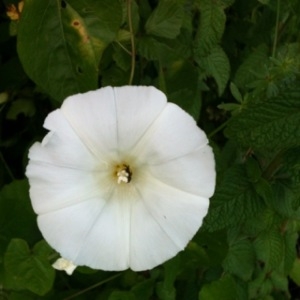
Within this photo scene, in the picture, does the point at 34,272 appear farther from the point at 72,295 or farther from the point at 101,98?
the point at 101,98

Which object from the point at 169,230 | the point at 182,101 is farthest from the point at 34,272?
the point at 182,101

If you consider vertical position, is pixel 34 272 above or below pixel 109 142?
below

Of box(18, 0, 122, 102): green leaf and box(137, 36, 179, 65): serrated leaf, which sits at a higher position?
box(18, 0, 122, 102): green leaf

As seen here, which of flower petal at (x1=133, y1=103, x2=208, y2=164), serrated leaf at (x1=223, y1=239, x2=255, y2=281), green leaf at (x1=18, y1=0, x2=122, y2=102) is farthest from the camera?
serrated leaf at (x1=223, y1=239, x2=255, y2=281)

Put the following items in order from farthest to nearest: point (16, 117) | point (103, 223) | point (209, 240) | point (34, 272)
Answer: point (16, 117) < point (209, 240) < point (34, 272) < point (103, 223)

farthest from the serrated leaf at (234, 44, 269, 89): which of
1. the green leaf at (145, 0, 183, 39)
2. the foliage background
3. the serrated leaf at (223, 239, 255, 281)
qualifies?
the serrated leaf at (223, 239, 255, 281)

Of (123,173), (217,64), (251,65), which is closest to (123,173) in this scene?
(123,173)

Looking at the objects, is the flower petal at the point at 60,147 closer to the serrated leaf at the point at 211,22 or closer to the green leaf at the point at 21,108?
the serrated leaf at the point at 211,22

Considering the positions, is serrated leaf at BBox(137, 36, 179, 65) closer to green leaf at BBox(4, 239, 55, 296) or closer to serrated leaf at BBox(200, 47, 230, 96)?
serrated leaf at BBox(200, 47, 230, 96)

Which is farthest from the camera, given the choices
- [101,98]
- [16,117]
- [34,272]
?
[16,117]
